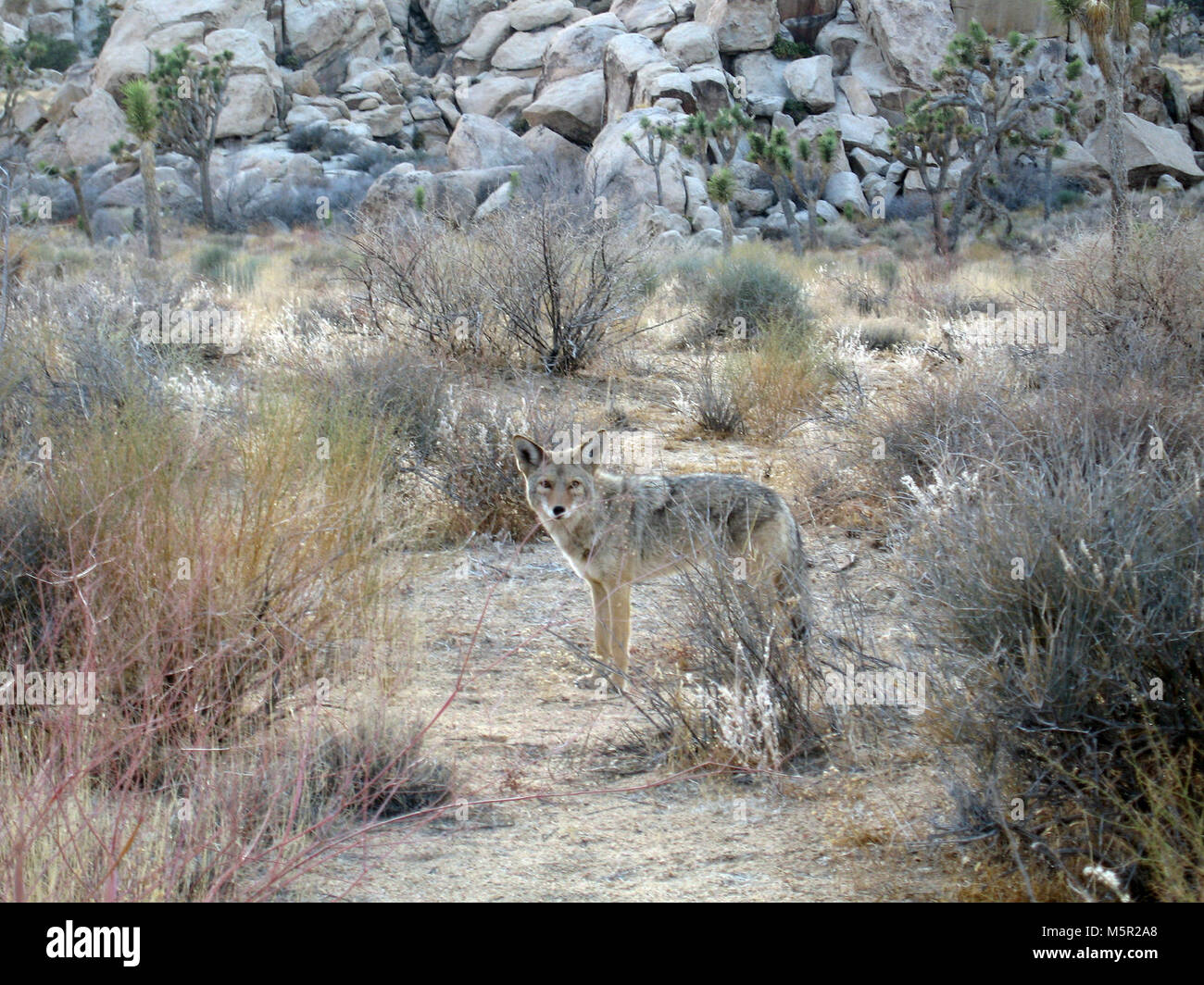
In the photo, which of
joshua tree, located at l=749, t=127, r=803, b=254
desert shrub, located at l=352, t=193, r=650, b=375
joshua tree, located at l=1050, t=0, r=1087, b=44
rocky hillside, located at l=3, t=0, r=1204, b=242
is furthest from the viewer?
rocky hillside, located at l=3, t=0, r=1204, b=242

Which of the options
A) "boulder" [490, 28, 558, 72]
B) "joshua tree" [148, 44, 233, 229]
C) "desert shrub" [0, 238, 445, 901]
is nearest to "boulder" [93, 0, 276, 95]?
"boulder" [490, 28, 558, 72]

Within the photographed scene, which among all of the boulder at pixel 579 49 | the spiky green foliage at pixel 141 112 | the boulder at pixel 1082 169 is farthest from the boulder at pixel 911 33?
the spiky green foliage at pixel 141 112

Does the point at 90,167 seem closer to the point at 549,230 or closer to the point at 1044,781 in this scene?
the point at 549,230

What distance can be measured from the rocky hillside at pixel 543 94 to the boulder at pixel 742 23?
0.33 ft

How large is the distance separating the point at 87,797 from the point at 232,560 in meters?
1.33

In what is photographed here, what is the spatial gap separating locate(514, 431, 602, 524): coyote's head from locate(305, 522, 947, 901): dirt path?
85cm

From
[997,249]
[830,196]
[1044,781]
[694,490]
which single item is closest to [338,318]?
[694,490]

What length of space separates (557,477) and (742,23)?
5300 cm

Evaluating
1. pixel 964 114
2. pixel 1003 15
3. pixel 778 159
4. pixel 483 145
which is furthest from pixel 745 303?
pixel 1003 15

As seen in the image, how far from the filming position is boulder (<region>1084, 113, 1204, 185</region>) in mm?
43219

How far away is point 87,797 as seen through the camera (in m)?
3.44

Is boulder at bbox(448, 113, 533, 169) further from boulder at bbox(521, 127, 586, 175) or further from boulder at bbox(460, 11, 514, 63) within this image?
boulder at bbox(460, 11, 514, 63)

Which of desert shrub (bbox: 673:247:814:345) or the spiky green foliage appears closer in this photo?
desert shrub (bbox: 673:247:814:345)

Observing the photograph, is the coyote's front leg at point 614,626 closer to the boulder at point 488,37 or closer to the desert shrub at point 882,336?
the desert shrub at point 882,336
